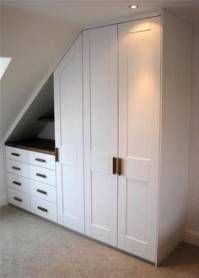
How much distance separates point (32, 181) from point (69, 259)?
4.16ft

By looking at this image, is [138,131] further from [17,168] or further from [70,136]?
[17,168]

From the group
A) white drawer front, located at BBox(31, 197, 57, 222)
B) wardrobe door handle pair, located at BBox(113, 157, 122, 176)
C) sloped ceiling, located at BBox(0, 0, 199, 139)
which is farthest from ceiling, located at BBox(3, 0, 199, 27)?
white drawer front, located at BBox(31, 197, 57, 222)

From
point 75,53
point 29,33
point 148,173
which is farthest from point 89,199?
point 29,33

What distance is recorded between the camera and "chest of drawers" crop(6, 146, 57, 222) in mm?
3447

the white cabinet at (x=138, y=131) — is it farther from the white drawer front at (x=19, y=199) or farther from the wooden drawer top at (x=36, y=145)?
the white drawer front at (x=19, y=199)

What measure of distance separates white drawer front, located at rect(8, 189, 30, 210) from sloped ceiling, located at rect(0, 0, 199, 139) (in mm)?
1159

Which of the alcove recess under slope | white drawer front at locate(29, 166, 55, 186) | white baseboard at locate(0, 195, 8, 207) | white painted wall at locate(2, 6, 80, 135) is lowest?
white baseboard at locate(0, 195, 8, 207)

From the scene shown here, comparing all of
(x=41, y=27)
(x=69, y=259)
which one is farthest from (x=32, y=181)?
(x=41, y=27)

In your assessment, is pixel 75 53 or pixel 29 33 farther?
pixel 75 53

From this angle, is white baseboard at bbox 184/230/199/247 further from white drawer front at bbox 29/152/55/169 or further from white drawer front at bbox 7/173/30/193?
white drawer front at bbox 7/173/30/193

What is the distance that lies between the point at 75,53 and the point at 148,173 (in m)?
1.44

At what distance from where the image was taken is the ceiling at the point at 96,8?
2137 millimetres

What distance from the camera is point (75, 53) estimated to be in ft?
9.64

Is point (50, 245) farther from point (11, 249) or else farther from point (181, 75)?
point (181, 75)
